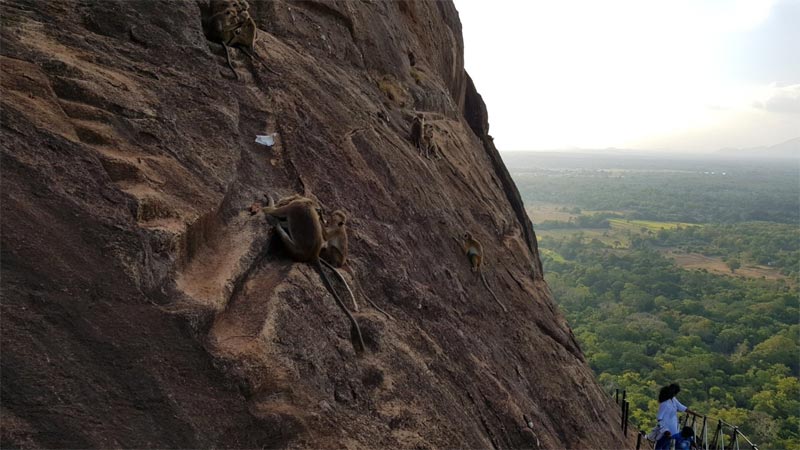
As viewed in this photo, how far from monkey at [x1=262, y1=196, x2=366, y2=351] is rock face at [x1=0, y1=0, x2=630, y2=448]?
16 cm

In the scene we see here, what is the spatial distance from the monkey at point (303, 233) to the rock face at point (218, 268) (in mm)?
158

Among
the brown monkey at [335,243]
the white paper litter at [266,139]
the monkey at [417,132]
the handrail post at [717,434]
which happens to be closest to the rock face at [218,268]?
the white paper litter at [266,139]

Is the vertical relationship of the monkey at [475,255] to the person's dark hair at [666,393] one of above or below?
above

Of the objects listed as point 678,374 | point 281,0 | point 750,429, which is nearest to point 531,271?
point 281,0

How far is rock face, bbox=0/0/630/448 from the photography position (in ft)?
15.3

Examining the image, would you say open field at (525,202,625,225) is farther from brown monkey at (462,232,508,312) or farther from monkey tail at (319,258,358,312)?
monkey tail at (319,258,358,312)

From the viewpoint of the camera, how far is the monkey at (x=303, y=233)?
7.07 metres

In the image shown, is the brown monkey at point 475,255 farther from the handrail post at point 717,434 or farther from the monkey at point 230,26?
the monkey at point 230,26

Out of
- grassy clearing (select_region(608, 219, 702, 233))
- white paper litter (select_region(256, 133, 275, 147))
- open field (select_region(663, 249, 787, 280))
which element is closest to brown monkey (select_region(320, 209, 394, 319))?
white paper litter (select_region(256, 133, 275, 147))

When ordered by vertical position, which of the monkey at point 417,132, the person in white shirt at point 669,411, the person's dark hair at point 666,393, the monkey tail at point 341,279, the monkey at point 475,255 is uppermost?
the monkey at point 417,132

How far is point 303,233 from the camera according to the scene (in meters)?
7.14

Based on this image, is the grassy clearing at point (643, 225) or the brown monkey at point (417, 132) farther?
the grassy clearing at point (643, 225)

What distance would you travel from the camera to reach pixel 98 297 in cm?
484

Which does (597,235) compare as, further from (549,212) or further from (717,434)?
(717,434)
